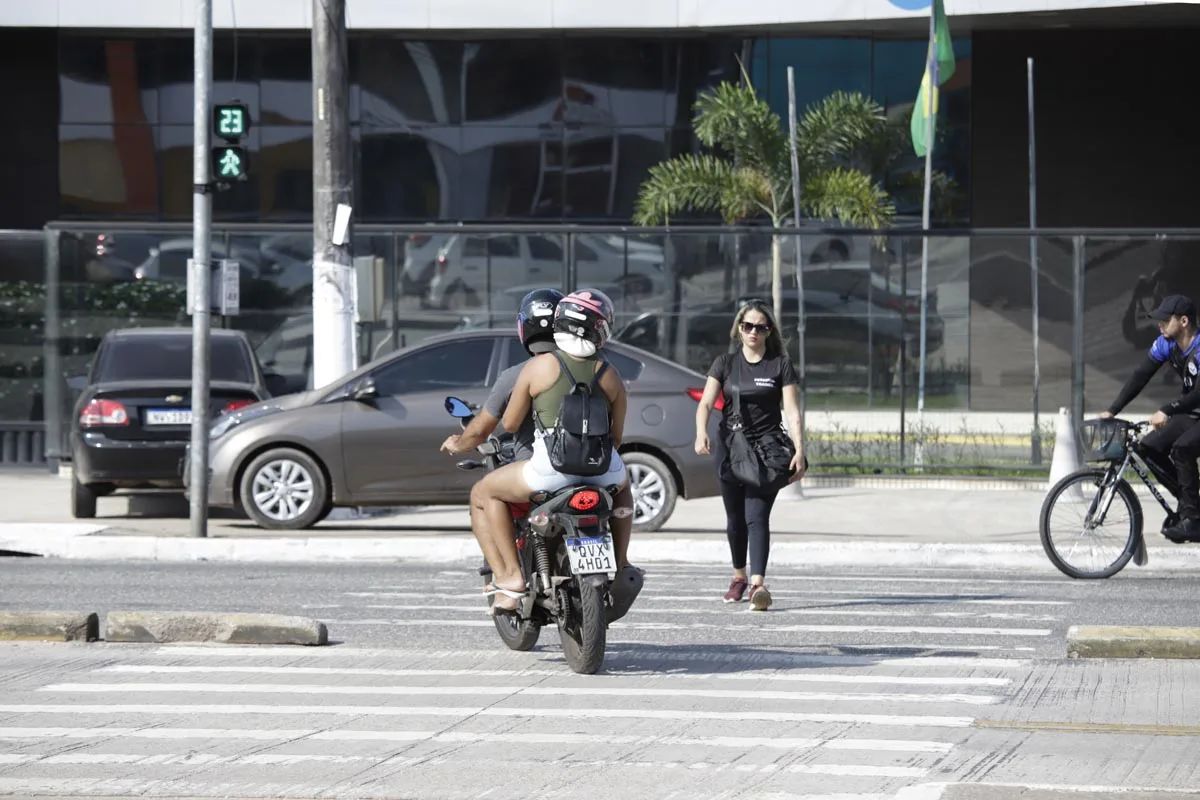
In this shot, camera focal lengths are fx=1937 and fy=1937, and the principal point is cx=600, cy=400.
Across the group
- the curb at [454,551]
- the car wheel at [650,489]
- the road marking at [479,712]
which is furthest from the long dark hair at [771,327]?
the car wheel at [650,489]

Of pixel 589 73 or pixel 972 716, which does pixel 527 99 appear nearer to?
pixel 589 73

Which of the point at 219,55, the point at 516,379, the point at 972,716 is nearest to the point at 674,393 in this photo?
the point at 516,379

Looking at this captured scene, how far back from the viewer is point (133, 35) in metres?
34.6

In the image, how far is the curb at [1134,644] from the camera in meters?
8.69

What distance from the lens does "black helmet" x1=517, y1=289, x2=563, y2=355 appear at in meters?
8.53

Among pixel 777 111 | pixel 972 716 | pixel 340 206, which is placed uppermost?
pixel 777 111

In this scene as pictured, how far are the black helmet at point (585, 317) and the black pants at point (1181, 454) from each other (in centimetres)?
525

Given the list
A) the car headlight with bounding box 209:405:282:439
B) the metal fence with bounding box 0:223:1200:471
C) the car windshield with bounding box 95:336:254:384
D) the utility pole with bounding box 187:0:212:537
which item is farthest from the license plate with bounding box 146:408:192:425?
the metal fence with bounding box 0:223:1200:471

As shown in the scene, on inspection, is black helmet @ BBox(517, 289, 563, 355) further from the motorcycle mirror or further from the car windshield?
the car windshield

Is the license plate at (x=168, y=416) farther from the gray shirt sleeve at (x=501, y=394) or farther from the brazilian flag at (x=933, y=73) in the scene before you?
the brazilian flag at (x=933, y=73)

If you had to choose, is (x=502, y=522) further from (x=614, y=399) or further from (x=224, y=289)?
(x=224, y=289)

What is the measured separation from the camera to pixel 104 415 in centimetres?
1602

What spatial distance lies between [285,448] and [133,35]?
21.1 metres

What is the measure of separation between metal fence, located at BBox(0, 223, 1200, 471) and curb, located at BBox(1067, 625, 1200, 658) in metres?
10.3
